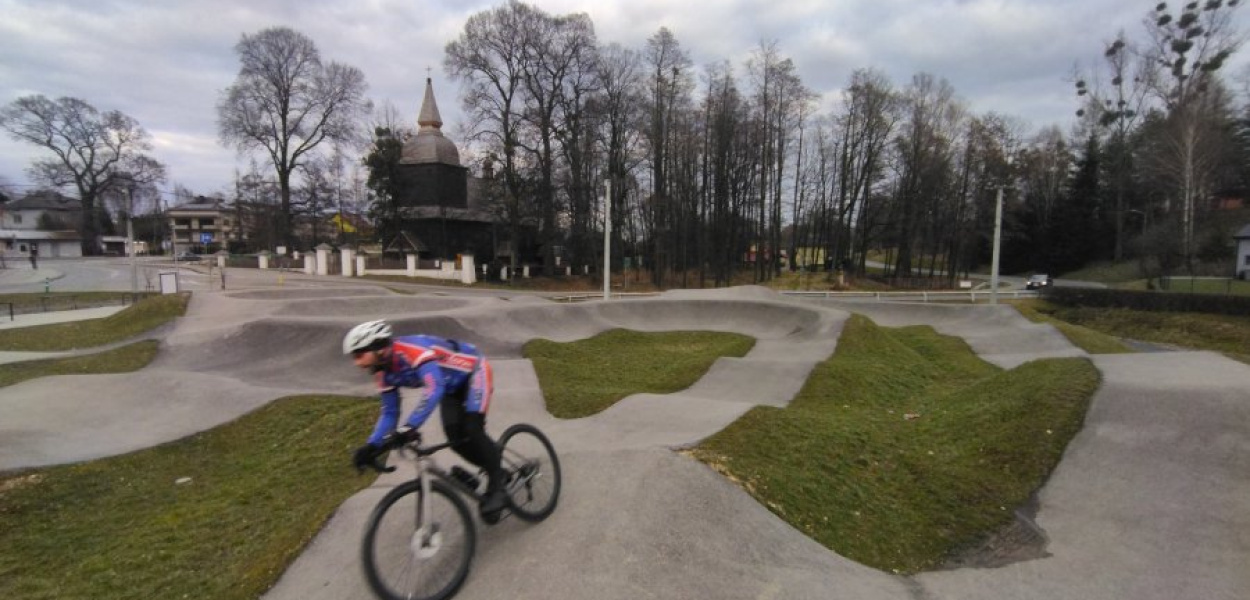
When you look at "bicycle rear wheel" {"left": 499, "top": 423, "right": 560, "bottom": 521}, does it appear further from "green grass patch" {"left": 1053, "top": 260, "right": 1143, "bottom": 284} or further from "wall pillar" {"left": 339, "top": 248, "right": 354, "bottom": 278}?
"green grass patch" {"left": 1053, "top": 260, "right": 1143, "bottom": 284}

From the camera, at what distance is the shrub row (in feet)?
72.7

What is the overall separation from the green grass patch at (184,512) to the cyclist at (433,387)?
175cm

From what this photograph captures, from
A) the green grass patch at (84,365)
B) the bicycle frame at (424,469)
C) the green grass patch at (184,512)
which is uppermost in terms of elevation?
the bicycle frame at (424,469)

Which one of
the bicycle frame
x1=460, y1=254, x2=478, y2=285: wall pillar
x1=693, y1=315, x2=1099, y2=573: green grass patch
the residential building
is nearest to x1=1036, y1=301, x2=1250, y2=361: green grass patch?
x1=693, y1=315, x2=1099, y2=573: green grass patch

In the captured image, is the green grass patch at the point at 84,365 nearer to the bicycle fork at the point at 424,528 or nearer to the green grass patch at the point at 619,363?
the green grass patch at the point at 619,363

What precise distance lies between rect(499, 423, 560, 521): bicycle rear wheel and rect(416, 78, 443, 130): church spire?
168 feet

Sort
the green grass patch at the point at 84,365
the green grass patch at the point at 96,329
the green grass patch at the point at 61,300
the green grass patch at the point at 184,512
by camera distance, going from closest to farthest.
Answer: the green grass patch at the point at 184,512 < the green grass patch at the point at 84,365 < the green grass patch at the point at 96,329 < the green grass patch at the point at 61,300

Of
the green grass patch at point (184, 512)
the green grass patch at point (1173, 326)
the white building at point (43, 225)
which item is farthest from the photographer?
the white building at point (43, 225)

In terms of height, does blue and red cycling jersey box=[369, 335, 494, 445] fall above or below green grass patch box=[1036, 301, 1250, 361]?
above

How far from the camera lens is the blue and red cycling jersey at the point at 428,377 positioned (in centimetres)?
346

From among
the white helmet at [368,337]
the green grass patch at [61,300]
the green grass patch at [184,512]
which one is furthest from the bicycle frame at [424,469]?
the green grass patch at [61,300]

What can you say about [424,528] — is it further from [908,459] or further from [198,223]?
[198,223]

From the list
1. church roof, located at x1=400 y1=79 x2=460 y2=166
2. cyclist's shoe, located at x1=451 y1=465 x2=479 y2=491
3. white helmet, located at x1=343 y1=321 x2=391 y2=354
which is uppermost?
church roof, located at x1=400 y1=79 x2=460 y2=166

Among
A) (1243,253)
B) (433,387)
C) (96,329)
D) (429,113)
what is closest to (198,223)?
(429,113)
